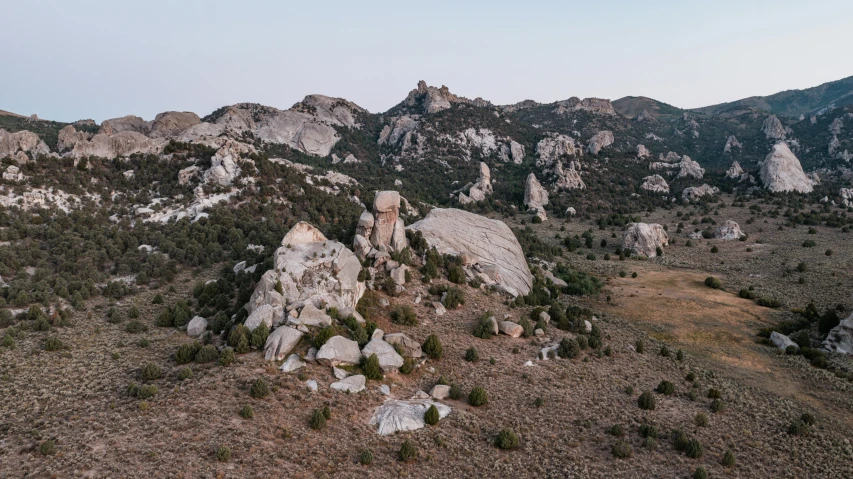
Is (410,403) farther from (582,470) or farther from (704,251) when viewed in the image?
(704,251)

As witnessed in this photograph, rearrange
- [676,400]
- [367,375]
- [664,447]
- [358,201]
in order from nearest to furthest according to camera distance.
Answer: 1. [664,447]
2. [367,375]
3. [676,400]
4. [358,201]

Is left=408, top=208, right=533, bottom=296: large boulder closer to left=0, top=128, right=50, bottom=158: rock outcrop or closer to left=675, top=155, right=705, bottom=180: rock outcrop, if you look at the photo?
left=0, top=128, right=50, bottom=158: rock outcrop

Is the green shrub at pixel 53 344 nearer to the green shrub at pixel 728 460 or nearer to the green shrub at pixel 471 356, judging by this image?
the green shrub at pixel 471 356

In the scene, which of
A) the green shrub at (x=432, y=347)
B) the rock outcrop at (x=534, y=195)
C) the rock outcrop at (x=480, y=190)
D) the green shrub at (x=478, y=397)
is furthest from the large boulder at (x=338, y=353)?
the rock outcrop at (x=534, y=195)

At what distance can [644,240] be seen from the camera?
3147 inches

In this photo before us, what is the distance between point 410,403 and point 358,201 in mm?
68699

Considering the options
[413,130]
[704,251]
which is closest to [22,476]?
[704,251]

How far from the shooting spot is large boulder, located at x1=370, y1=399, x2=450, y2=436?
2386 centimetres

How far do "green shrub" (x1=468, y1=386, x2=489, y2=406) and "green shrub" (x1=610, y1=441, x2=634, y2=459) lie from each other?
7.96m

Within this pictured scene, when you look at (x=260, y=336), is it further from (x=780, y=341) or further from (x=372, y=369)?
(x=780, y=341)

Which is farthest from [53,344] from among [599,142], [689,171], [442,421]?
[599,142]

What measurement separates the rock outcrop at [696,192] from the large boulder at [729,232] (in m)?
34.2

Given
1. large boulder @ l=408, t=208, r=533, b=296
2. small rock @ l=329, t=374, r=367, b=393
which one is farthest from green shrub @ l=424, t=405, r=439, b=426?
large boulder @ l=408, t=208, r=533, b=296

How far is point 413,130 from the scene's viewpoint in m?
168
